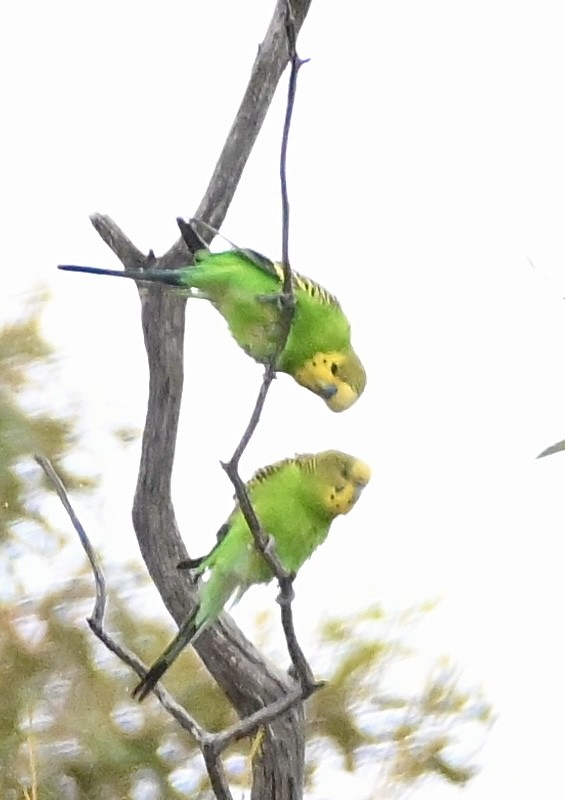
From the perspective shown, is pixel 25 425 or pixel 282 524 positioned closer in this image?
pixel 282 524

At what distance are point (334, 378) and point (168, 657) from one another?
0.74ft

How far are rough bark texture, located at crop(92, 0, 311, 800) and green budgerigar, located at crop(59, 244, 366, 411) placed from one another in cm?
6

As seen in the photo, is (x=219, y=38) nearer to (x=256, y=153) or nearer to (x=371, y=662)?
(x=256, y=153)

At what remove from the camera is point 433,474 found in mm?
1434

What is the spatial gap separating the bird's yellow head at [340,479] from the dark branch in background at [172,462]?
0.15m

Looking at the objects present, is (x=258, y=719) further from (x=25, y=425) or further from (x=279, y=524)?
(x=25, y=425)

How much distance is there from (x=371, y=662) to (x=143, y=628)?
0.85 feet

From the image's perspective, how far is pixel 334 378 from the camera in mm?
709

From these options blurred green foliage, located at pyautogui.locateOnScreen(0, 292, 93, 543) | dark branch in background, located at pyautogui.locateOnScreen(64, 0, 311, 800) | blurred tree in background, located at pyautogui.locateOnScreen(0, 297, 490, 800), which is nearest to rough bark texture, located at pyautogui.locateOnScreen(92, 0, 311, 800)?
dark branch in background, located at pyautogui.locateOnScreen(64, 0, 311, 800)

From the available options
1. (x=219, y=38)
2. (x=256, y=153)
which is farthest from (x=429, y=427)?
(x=219, y=38)

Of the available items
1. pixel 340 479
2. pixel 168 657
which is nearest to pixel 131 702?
pixel 168 657

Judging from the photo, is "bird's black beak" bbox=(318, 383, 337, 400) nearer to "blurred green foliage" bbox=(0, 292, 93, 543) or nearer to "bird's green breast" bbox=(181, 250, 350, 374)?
"bird's green breast" bbox=(181, 250, 350, 374)

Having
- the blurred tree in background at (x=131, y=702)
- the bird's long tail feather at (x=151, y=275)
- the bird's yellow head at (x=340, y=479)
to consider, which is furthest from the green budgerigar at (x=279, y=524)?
the blurred tree in background at (x=131, y=702)

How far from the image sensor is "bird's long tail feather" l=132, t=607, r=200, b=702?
0.75m
